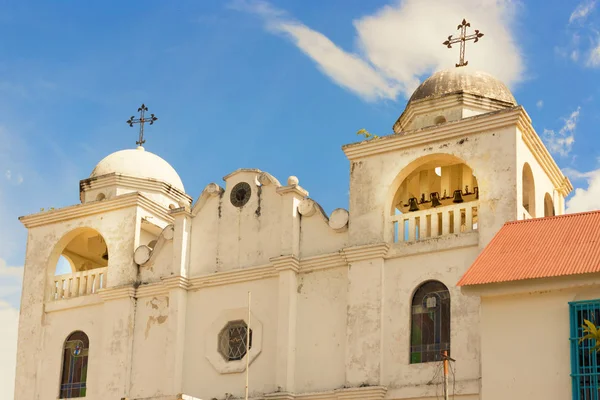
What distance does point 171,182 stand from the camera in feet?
94.8

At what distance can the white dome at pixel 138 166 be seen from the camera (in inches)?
1115

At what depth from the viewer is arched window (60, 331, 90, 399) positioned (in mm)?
26219

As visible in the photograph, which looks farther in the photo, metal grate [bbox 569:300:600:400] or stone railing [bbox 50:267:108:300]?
stone railing [bbox 50:267:108:300]

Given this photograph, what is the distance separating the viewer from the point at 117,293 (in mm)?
26047

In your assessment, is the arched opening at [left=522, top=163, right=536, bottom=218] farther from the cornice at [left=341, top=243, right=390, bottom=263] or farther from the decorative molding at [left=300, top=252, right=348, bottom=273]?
the decorative molding at [left=300, top=252, right=348, bottom=273]

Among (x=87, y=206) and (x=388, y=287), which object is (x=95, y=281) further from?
(x=388, y=287)

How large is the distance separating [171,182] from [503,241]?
11.3 metres

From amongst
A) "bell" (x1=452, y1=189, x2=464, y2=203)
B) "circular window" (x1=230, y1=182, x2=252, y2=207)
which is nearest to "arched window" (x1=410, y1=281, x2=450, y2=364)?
"bell" (x1=452, y1=189, x2=464, y2=203)

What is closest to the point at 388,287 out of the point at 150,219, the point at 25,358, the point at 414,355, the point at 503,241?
the point at 414,355

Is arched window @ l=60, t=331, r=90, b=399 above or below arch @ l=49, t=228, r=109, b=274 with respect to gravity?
below

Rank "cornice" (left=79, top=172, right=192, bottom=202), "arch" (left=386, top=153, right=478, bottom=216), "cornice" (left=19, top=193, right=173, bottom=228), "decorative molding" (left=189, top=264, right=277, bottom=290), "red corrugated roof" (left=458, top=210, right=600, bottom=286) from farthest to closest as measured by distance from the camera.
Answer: "cornice" (left=79, top=172, right=192, bottom=202) → "cornice" (left=19, top=193, right=173, bottom=228) → "decorative molding" (left=189, top=264, right=277, bottom=290) → "arch" (left=386, top=153, right=478, bottom=216) → "red corrugated roof" (left=458, top=210, right=600, bottom=286)

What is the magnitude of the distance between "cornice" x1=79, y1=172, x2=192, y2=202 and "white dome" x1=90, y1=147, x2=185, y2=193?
0.16 metres

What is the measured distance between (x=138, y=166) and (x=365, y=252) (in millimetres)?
7923

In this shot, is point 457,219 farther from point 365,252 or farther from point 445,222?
point 365,252
